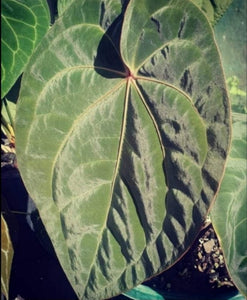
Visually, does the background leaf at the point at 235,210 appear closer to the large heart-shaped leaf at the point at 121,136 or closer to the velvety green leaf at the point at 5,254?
the large heart-shaped leaf at the point at 121,136

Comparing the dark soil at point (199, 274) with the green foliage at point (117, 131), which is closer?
the green foliage at point (117, 131)

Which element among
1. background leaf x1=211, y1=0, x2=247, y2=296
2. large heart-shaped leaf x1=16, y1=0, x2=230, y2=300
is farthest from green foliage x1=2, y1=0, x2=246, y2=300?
background leaf x1=211, y1=0, x2=247, y2=296

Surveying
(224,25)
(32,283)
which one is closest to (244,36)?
(224,25)

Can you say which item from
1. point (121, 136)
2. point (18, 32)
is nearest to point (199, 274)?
point (121, 136)

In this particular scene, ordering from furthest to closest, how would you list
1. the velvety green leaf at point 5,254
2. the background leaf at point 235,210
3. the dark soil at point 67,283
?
1. the dark soil at point 67,283
2. the background leaf at point 235,210
3. the velvety green leaf at point 5,254

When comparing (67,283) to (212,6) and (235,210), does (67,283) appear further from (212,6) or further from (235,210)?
(212,6)

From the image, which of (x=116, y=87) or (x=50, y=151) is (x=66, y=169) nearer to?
(x=50, y=151)

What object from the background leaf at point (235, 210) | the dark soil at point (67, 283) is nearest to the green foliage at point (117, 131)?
the background leaf at point (235, 210)
